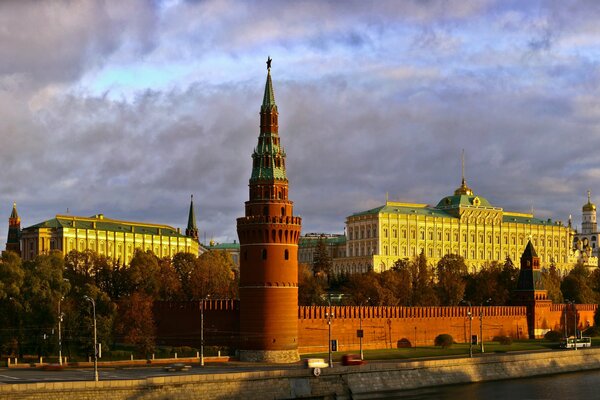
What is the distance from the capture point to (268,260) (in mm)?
91500

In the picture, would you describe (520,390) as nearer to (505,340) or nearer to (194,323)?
(194,323)

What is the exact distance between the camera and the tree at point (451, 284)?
14475cm

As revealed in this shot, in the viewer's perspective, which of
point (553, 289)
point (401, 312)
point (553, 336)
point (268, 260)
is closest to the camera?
point (268, 260)

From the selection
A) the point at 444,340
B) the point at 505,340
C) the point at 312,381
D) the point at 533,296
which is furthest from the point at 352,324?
the point at 533,296

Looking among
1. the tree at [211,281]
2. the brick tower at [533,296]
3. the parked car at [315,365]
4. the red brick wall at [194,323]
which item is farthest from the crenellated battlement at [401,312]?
the tree at [211,281]

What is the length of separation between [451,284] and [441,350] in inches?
1549

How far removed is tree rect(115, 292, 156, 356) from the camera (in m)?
96.3

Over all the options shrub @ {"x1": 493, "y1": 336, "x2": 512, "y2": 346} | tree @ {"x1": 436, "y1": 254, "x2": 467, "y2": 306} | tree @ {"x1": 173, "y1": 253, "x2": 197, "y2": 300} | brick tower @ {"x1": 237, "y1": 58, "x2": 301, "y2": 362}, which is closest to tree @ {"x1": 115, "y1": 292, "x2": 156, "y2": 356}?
brick tower @ {"x1": 237, "y1": 58, "x2": 301, "y2": 362}

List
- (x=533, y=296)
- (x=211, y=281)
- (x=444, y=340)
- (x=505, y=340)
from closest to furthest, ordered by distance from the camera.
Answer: (x=444, y=340), (x=505, y=340), (x=211, y=281), (x=533, y=296)

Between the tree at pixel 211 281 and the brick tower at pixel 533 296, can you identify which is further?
the brick tower at pixel 533 296

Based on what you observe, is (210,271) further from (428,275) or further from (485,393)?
(485,393)

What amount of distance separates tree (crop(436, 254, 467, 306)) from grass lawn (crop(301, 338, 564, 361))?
21.2 m

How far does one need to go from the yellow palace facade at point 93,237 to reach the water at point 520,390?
94.6m

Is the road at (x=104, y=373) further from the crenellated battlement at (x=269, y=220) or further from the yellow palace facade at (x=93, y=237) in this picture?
the yellow palace facade at (x=93, y=237)
